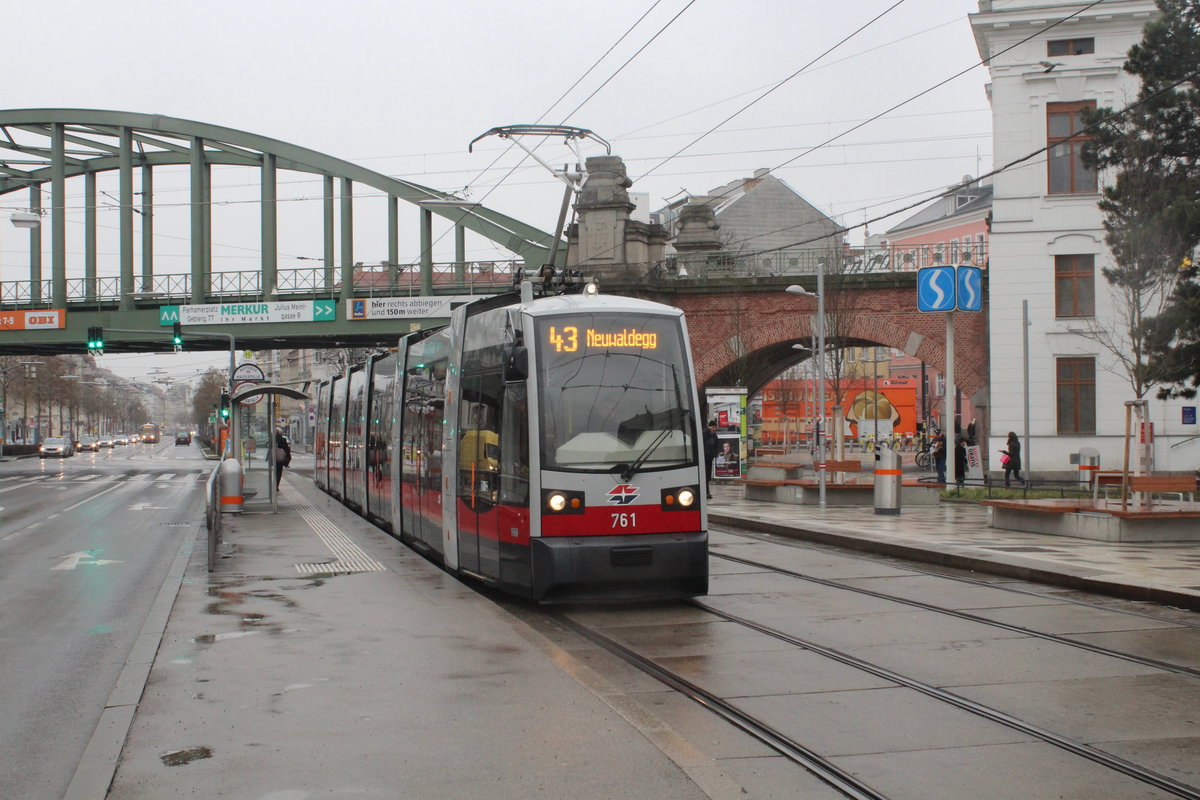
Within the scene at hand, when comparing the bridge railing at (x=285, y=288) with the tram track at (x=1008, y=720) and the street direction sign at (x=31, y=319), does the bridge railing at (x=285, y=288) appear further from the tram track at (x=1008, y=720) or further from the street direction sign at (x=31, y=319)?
the tram track at (x=1008, y=720)

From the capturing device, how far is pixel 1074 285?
1398 inches

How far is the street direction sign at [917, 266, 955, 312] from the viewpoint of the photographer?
80.3 ft

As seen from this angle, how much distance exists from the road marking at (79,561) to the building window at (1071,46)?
29.5 metres

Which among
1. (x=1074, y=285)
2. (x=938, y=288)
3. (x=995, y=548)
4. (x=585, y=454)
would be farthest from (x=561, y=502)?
(x=1074, y=285)

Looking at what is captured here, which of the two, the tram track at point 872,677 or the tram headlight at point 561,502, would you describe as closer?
the tram track at point 872,677

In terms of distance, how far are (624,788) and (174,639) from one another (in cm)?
563

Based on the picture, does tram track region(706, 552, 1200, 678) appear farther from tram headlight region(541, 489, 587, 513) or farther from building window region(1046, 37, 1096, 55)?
building window region(1046, 37, 1096, 55)

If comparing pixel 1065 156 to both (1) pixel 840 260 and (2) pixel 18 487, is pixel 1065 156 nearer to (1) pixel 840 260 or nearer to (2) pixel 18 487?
(1) pixel 840 260

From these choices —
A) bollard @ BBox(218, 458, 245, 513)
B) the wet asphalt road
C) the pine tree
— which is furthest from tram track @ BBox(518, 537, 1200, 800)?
the pine tree

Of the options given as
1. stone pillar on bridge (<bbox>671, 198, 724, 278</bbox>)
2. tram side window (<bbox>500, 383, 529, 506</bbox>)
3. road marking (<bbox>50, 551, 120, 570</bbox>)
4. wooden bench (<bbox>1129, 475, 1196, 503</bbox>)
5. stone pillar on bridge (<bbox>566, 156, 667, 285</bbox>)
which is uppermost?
stone pillar on bridge (<bbox>671, 198, 724, 278</bbox>)

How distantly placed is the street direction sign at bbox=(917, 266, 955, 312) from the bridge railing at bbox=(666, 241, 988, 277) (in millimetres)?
10883

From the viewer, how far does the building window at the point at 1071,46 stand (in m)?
34.7

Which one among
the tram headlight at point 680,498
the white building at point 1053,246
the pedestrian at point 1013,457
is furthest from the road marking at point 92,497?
the white building at point 1053,246

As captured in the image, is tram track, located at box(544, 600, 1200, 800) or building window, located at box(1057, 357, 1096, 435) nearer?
tram track, located at box(544, 600, 1200, 800)
